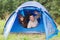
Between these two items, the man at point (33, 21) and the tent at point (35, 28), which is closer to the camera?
the tent at point (35, 28)

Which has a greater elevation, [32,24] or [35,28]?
[32,24]

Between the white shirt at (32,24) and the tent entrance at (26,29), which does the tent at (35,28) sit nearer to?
the tent entrance at (26,29)

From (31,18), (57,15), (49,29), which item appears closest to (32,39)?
(49,29)

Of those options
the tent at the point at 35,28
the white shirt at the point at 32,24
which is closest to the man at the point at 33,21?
the white shirt at the point at 32,24

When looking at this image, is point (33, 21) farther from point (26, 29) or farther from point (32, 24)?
point (26, 29)

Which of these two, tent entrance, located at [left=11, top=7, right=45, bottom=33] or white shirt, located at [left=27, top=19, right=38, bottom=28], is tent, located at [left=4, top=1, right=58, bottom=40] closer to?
tent entrance, located at [left=11, top=7, right=45, bottom=33]

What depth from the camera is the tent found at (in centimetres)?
602

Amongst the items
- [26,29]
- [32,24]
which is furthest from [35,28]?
[26,29]

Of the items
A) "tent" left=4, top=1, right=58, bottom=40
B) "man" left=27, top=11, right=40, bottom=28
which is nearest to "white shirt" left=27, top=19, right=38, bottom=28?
"man" left=27, top=11, right=40, bottom=28

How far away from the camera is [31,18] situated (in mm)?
6855

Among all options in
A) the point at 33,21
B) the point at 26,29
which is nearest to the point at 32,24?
the point at 33,21

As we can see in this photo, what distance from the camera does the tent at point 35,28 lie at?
19.7 ft

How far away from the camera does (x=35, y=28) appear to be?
6781mm

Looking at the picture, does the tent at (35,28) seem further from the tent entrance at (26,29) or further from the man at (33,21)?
the man at (33,21)
